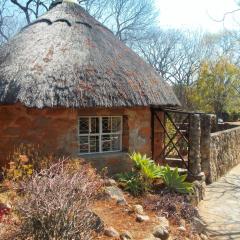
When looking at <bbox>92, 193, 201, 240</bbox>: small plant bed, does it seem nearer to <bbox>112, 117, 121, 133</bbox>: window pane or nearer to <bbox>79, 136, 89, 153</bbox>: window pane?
<bbox>79, 136, 89, 153</bbox>: window pane

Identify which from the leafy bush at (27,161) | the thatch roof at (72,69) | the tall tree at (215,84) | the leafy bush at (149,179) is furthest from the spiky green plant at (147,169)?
the tall tree at (215,84)

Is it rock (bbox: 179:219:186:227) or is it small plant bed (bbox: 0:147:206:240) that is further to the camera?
rock (bbox: 179:219:186:227)

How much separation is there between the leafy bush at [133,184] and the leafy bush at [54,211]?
133 inches

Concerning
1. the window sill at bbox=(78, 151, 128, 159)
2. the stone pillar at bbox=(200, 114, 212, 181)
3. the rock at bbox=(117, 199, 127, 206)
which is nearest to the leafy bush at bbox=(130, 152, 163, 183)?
the window sill at bbox=(78, 151, 128, 159)

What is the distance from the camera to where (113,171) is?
34.0ft

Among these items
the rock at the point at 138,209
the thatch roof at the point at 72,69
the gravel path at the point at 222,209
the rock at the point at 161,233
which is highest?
the thatch roof at the point at 72,69

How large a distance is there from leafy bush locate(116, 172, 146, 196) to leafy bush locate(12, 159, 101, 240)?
Result: 11.1 feet

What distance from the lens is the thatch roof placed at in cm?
913

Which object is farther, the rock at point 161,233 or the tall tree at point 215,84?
the tall tree at point 215,84

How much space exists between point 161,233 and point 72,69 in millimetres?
4764

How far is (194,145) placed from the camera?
34.4 feet

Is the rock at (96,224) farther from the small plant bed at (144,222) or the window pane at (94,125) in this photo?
the window pane at (94,125)

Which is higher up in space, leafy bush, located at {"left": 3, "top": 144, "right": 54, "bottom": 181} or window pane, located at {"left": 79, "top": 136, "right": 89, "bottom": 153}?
window pane, located at {"left": 79, "top": 136, "right": 89, "bottom": 153}

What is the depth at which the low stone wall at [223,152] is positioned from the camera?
1272cm
